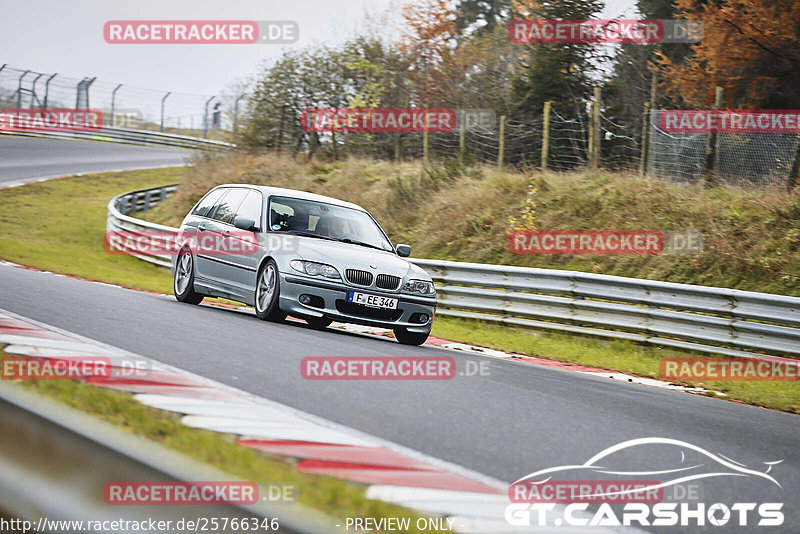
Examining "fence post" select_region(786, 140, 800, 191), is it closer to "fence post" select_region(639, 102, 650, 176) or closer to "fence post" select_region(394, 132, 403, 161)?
"fence post" select_region(639, 102, 650, 176)

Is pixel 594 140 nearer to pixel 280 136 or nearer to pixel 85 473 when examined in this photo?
pixel 280 136

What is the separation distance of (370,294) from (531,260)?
7615mm

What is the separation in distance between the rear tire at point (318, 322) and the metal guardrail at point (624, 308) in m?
4.07

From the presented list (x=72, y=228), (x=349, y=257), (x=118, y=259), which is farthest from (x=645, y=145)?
(x=72, y=228)

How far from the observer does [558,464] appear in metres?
5.01

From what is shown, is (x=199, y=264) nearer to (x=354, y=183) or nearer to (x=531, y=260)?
(x=531, y=260)

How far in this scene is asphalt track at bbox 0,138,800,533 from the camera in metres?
5.18

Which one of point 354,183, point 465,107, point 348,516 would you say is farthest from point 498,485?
point 465,107

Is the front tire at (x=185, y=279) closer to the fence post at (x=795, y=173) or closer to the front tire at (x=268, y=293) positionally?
the front tire at (x=268, y=293)

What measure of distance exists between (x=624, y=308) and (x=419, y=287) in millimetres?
3761

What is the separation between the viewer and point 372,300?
10.5 meters

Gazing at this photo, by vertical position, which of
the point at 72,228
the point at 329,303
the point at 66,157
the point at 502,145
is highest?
the point at 502,145

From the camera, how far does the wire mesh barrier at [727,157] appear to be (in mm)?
16719

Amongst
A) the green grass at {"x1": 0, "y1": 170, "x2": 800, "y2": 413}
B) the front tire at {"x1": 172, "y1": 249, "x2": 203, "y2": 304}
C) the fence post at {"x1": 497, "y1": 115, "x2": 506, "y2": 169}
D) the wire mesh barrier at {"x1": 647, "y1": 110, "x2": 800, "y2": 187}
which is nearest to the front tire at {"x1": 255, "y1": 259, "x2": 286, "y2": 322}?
the front tire at {"x1": 172, "y1": 249, "x2": 203, "y2": 304}
